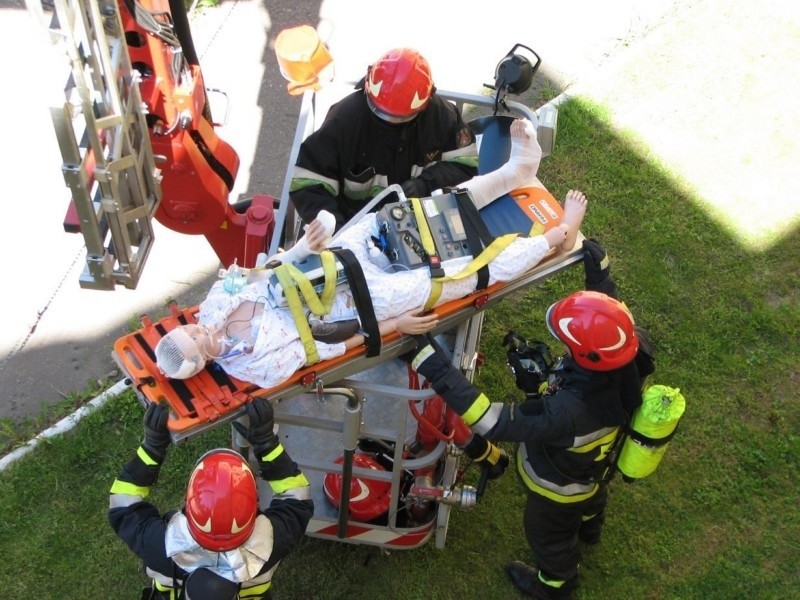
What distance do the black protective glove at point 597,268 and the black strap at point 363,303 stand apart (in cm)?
120

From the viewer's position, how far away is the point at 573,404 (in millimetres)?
3717

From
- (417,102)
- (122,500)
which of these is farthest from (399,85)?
(122,500)

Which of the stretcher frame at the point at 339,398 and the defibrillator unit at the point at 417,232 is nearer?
the stretcher frame at the point at 339,398

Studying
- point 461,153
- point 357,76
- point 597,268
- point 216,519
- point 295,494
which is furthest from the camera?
point 357,76

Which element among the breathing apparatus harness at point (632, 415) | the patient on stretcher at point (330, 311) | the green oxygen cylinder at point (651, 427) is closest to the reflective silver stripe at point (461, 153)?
the patient on stretcher at point (330, 311)

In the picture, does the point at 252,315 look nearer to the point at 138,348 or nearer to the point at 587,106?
the point at 138,348

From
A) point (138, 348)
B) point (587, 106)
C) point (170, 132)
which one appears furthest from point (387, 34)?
point (138, 348)

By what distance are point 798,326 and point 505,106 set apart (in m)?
2.60

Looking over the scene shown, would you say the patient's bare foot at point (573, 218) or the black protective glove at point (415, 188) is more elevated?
the patient's bare foot at point (573, 218)

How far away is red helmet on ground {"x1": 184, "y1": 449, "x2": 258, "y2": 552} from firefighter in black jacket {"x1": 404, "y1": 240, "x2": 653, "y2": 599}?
0.94m

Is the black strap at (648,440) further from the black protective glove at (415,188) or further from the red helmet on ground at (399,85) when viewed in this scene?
the red helmet on ground at (399,85)

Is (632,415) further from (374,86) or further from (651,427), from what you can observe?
(374,86)

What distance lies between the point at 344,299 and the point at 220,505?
3.57 ft

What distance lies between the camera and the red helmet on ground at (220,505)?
3.12 meters
